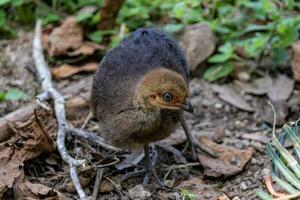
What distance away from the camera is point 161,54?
4660mm

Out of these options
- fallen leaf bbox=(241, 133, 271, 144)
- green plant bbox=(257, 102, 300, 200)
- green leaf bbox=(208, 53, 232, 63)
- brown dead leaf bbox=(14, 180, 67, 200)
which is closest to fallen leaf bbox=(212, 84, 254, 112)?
green leaf bbox=(208, 53, 232, 63)

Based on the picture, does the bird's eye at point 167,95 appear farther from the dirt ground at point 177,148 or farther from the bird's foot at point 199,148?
the bird's foot at point 199,148

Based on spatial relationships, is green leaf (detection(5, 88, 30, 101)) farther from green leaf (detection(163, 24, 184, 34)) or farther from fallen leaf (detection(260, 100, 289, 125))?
fallen leaf (detection(260, 100, 289, 125))

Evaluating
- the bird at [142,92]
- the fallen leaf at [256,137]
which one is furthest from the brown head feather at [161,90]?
the fallen leaf at [256,137]

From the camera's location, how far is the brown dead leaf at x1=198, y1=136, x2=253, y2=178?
459 centimetres

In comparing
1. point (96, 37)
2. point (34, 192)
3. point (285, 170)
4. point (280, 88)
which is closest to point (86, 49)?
point (96, 37)

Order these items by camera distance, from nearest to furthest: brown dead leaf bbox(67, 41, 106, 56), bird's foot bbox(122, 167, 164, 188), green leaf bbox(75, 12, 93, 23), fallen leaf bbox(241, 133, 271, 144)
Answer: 1. bird's foot bbox(122, 167, 164, 188)
2. fallen leaf bbox(241, 133, 271, 144)
3. brown dead leaf bbox(67, 41, 106, 56)
4. green leaf bbox(75, 12, 93, 23)

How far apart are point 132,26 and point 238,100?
4.65ft

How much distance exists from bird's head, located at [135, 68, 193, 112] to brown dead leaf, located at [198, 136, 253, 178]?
659 millimetres

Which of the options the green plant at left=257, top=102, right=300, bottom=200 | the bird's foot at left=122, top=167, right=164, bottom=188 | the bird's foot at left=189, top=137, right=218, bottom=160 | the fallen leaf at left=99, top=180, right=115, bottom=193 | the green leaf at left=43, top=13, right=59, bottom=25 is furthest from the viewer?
the green leaf at left=43, top=13, right=59, bottom=25

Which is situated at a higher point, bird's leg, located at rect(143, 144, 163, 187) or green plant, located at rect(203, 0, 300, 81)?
green plant, located at rect(203, 0, 300, 81)

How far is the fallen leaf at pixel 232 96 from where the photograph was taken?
18.1 feet

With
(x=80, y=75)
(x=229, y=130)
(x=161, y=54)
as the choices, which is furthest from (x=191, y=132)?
(x=80, y=75)

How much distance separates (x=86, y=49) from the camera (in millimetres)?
6031
